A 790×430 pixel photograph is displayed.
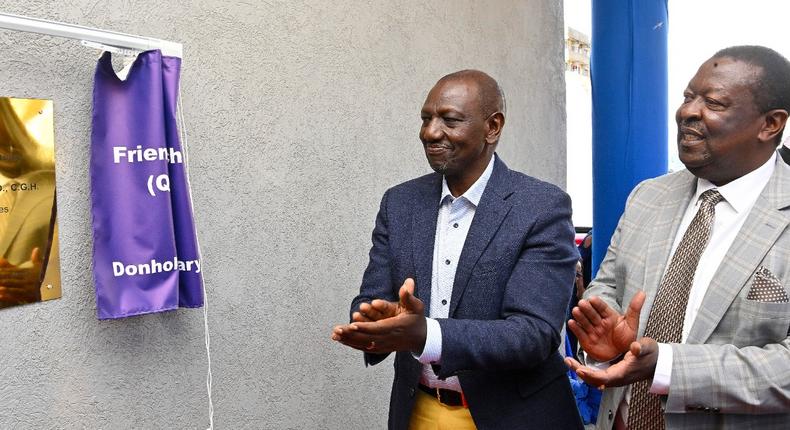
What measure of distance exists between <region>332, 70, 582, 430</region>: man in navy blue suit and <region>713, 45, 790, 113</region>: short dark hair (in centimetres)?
62

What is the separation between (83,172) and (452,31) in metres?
2.70

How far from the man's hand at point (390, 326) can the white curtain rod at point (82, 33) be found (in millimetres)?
1083

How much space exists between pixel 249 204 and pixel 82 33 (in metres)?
1.02

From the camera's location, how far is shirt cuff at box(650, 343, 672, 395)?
5.79 feet

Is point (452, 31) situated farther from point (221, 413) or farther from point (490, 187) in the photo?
point (221, 413)

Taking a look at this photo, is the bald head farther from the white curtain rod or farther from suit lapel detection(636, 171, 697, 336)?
the white curtain rod

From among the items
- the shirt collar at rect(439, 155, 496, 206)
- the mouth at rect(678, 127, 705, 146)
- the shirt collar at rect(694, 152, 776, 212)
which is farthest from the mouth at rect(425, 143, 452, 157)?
the shirt collar at rect(694, 152, 776, 212)

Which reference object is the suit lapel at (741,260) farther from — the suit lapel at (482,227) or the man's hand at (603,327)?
the suit lapel at (482,227)

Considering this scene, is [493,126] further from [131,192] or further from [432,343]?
[131,192]

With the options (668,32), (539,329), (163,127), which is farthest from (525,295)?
(668,32)

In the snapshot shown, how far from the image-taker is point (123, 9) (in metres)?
2.43

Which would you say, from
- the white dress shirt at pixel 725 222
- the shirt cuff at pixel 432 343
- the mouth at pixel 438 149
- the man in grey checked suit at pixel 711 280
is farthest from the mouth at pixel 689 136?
the shirt cuff at pixel 432 343

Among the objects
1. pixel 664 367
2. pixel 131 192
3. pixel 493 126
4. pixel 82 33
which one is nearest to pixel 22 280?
pixel 131 192

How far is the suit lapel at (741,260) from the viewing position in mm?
1797
